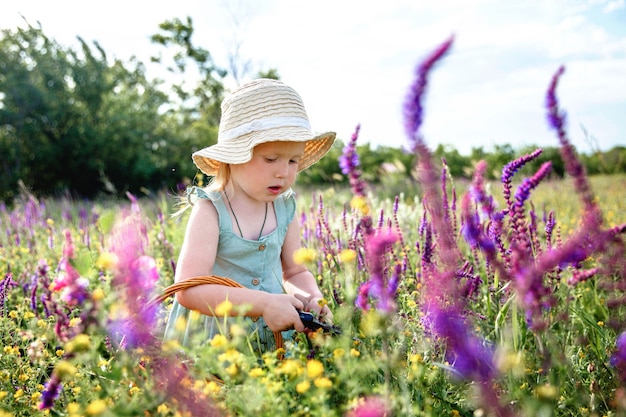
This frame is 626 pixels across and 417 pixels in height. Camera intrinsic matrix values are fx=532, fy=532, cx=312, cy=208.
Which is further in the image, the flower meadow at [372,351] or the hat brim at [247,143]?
the hat brim at [247,143]

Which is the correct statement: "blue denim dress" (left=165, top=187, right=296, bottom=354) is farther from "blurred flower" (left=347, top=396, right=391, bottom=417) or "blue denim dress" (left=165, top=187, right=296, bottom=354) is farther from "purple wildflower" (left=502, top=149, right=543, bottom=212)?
"purple wildflower" (left=502, top=149, right=543, bottom=212)

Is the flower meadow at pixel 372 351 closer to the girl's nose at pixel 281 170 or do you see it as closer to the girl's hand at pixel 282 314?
the girl's hand at pixel 282 314

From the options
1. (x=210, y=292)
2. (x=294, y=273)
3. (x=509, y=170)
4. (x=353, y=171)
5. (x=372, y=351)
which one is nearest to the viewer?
(x=353, y=171)

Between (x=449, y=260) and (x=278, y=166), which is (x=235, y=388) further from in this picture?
(x=278, y=166)

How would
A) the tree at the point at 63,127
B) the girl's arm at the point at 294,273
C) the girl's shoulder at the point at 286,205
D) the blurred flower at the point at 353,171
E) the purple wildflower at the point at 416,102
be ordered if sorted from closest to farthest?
the purple wildflower at the point at 416,102 < the blurred flower at the point at 353,171 < the girl's arm at the point at 294,273 < the girl's shoulder at the point at 286,205 < the tree at the point at 63,127

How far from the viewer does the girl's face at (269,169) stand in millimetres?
2416

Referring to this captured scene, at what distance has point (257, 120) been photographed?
2.42 metres

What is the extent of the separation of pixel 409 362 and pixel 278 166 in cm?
103

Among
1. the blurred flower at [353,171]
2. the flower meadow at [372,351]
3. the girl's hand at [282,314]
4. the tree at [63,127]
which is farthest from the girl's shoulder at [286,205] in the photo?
the tree at [63,127]

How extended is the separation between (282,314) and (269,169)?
0.75 m

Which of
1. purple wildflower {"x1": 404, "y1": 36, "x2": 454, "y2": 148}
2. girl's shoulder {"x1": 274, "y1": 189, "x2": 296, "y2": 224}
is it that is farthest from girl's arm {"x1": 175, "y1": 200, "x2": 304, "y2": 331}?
purple wildflower {"x1": 404, "y1": 36, "x2": 454, "y2": 148}

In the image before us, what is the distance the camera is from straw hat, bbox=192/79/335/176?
2.35 meters

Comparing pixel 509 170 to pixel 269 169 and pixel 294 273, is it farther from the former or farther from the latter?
pixel 294 273

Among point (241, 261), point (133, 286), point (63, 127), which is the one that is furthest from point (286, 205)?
point (63, 127)
